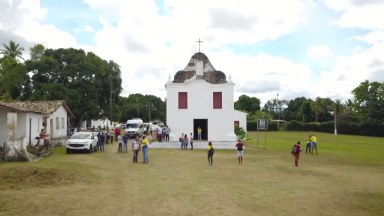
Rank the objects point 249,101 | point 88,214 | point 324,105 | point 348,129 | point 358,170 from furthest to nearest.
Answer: point 249,101, point 324,105, point 348,129, point 358,170, point 88,214

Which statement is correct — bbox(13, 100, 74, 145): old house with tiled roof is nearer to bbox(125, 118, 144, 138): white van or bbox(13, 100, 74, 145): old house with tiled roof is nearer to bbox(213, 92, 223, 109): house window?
bbox(125, 118, 144, 138): white van

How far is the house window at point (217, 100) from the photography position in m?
34.2

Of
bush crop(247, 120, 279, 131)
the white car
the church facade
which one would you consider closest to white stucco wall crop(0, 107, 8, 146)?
the white car

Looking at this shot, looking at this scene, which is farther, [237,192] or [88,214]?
[237,192]

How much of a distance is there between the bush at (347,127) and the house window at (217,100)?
40.4 m

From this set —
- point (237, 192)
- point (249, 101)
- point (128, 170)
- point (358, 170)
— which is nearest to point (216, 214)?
point (237, 192)

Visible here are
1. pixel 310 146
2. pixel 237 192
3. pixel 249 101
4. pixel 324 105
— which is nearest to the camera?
pixel 237 192

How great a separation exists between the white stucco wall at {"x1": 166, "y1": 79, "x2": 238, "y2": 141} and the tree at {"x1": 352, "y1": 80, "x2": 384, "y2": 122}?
39.8m

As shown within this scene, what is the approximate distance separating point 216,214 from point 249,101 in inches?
3415

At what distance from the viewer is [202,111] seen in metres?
34.1

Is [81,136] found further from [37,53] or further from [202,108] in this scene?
[37,53]

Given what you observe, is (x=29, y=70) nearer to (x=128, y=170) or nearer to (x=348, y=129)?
(x=128, y=170)

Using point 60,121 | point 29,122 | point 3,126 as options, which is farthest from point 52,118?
point 3,126

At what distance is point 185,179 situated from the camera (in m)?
13.9
